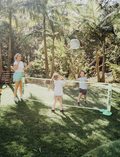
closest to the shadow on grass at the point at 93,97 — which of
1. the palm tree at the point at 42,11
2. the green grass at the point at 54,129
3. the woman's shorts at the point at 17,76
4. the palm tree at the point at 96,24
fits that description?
the green grass at the point at 54,129

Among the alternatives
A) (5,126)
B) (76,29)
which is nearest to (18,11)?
(76,29)

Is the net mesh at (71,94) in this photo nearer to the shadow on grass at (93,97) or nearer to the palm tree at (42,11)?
the shadow on grass at (93,97)

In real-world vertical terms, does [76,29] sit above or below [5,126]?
Answer: above

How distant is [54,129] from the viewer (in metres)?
4.17

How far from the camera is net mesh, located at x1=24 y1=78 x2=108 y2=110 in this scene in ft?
18.8

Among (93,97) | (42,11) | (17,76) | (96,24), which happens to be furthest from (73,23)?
(93,97)

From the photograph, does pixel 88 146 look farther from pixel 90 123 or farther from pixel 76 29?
pixel 76 29

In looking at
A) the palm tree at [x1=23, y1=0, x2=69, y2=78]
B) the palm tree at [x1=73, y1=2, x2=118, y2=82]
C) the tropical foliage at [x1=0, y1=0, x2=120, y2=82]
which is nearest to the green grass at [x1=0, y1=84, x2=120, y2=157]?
the palm tree at [x1=23, y1=0, x2=69, y2=78]

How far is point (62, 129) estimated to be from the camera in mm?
4191

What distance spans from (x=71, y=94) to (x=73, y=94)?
85mm

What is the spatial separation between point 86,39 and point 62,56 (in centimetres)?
298

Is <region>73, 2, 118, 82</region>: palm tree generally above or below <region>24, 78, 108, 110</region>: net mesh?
above

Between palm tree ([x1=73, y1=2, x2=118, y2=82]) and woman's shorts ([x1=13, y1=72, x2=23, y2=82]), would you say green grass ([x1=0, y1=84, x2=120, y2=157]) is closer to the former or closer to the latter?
woman's shorts ([x1=13, y1=72, x2=23, y2=82])

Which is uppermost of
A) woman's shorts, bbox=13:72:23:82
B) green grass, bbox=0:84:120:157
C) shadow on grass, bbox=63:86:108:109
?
woman's shorts, bbox=13:72:23:82
